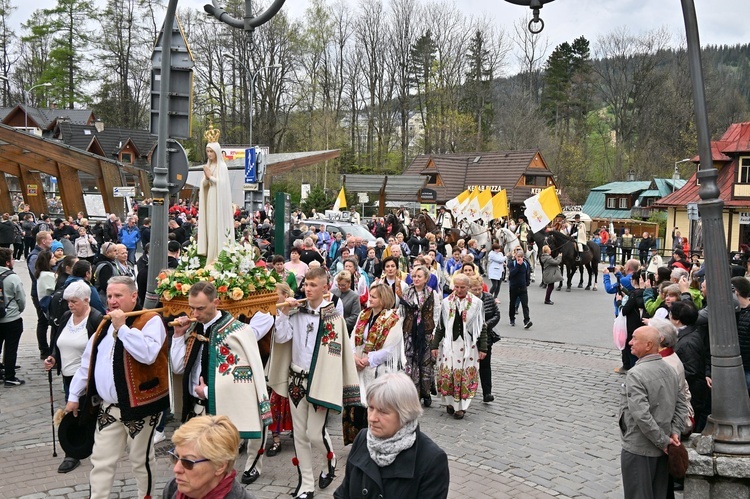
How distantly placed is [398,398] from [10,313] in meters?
7.47

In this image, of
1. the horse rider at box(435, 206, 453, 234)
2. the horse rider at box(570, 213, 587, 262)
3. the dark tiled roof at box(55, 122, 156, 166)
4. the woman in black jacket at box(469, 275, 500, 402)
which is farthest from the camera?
the dark tiled roof at box(55, 122, 156, 166)

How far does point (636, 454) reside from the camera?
17.2 feet

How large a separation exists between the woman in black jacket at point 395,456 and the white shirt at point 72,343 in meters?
4.07

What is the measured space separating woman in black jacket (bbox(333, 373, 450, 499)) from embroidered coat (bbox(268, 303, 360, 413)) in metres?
2.52

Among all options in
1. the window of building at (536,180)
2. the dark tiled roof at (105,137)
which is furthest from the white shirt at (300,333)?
the dark tiled roof at (105,137)

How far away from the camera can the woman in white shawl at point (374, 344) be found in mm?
6777

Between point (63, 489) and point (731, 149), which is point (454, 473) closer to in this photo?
point (63, 489)

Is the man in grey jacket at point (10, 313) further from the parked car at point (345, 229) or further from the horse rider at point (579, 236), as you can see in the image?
the horse rider at point (579, 236)

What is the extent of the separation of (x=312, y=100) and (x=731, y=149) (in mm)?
35246

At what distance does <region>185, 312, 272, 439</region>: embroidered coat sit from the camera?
521 cm

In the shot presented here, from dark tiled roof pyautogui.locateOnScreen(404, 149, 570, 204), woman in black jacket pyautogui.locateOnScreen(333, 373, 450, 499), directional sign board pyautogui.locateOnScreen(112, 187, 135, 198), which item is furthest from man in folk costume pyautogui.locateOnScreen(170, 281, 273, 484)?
dark tiled roof pyautogui.locateOnScreen(404, 149, 570, 204)

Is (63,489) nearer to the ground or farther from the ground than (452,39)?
nearer to the ground

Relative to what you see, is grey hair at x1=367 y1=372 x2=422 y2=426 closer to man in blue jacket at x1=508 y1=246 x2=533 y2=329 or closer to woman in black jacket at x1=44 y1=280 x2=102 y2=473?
woman in black jacket at x1=44 y1=280 x2=102 y2=473

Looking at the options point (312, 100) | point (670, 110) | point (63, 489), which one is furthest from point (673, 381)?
point (670, 110)
